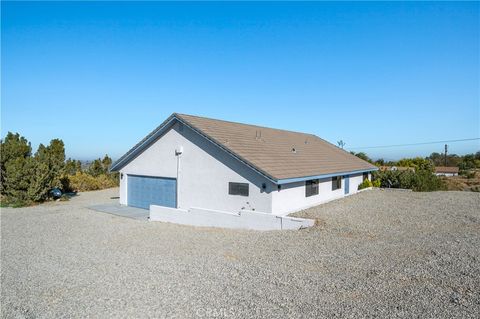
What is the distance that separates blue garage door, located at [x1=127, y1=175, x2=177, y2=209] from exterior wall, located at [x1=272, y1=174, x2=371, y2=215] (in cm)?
600

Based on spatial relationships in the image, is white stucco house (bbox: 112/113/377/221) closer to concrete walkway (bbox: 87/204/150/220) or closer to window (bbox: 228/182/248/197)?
window (bbox: 228/182/248/197)

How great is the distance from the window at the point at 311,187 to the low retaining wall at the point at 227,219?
182 inches

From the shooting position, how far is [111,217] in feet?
53.5

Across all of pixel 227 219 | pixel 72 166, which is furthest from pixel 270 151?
pixel 72 166

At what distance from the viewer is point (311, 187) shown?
700 inches

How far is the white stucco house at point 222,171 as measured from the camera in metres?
14.8

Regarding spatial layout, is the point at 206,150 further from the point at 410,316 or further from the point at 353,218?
the point at 410,316

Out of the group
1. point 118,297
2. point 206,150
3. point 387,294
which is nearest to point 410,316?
point 387,294

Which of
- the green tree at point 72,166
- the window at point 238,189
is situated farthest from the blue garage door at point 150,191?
the green tree at point 72,166

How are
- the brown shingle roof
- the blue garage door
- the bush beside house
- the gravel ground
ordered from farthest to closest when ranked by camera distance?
the bush beside house < the blue garage door < the brown shingle roof < the gravel ground

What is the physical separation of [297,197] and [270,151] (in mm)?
3158

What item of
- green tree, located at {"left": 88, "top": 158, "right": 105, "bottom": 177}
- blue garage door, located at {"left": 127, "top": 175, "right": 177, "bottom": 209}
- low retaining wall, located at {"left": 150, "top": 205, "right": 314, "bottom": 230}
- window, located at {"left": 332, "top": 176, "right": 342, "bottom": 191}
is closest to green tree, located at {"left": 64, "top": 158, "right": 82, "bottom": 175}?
green tree, located at {"left": 88, "top": 158, "right": 105, "bottom": 177}

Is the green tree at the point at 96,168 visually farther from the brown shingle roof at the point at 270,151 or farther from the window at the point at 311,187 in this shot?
the window at the point at 311,187

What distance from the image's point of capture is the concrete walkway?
16.8 meters
